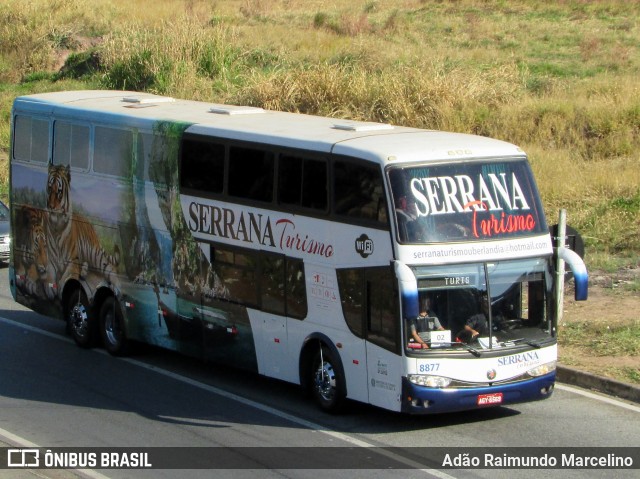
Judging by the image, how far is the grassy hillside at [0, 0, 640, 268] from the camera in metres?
24.1

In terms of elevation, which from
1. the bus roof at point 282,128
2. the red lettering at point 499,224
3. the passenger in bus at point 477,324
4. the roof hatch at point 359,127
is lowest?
the passenger in bus at point 477,324

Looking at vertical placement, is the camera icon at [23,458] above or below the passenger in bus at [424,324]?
below

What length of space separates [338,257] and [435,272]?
4.19ft

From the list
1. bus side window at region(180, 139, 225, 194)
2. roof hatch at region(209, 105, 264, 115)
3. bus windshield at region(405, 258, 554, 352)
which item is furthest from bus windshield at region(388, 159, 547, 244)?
roof hatch at region(209, 105, 264, 115)

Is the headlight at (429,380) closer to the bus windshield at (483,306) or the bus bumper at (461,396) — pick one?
the bus bumper at (461,396)

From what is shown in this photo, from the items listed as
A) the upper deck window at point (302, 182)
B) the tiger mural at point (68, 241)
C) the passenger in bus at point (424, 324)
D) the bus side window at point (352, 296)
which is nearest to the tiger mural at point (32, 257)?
the tiger mural at point (68, 241)

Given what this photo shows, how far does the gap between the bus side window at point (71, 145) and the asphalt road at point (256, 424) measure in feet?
10.00

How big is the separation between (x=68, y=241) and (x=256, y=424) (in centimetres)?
561

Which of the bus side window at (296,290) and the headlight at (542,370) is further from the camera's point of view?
the bus side window at (296,290)

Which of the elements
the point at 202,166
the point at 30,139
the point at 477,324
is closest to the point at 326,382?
the point at 477,324

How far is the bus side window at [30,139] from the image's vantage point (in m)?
16.5

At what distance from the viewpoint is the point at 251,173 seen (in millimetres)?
13164

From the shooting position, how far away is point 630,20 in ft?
134

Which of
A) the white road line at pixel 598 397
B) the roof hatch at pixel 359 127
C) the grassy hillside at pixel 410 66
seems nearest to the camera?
the white road line at pixel 598 397
